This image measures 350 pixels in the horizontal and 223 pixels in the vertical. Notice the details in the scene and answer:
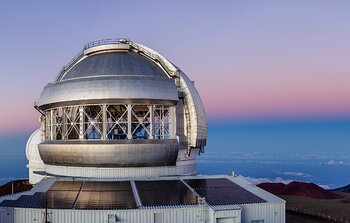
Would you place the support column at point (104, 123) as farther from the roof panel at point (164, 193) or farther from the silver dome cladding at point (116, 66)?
the roof panel at point (164, 193)

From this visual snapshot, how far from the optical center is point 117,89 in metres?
32.7

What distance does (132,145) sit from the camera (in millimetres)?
31531

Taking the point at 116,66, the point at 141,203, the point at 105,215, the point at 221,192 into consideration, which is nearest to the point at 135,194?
the point at 141,203

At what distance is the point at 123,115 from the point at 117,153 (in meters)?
3.81

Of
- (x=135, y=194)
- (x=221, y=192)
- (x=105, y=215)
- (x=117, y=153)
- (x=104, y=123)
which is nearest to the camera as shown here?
(x=105, y=215)

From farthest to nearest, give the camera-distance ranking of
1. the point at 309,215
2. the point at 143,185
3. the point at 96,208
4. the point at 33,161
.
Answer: the point at 33,161
the point at 309,215
the point at 143,185
the point at 96,208

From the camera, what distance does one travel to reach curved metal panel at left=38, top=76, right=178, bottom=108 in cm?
3266

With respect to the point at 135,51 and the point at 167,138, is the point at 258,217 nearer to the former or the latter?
the point at 167,138

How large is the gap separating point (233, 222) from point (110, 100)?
1544 cm

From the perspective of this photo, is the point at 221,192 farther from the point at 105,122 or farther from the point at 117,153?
the point at 105,122

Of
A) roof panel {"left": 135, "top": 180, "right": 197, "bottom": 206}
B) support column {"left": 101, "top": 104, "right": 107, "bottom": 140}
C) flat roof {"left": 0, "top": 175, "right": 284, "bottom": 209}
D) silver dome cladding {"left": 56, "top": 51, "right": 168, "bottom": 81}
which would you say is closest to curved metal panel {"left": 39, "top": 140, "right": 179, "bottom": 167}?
support column {"left": 101, "top": 104, "right": 107, "bottom": 140}

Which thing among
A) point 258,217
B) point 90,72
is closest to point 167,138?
point 90,72

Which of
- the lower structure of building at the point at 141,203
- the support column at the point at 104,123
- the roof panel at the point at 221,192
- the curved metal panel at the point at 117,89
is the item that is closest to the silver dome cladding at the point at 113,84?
the curved metal panel at the point at 117,89

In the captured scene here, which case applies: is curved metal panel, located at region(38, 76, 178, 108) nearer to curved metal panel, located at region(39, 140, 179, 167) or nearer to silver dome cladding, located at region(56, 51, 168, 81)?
silver dome cladding, located at region(56, 51, 168, 81)
